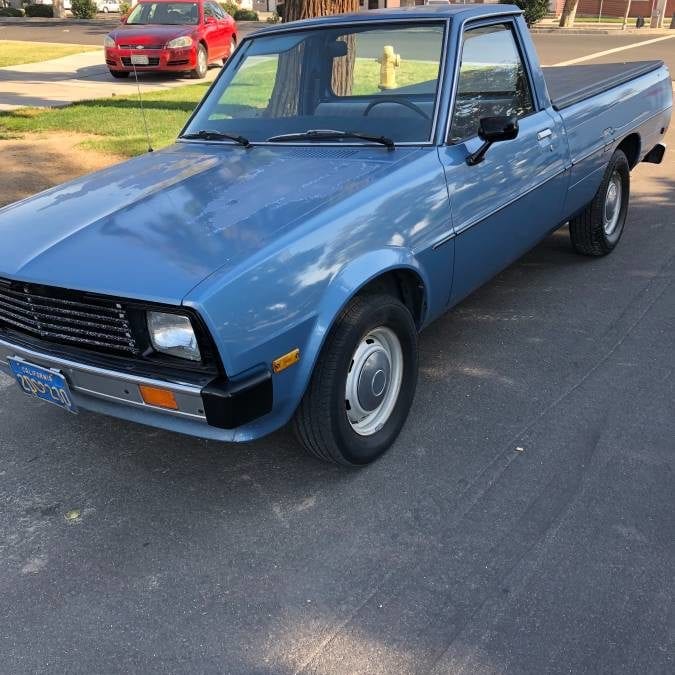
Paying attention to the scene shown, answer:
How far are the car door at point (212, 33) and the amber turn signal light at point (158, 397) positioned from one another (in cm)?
1439

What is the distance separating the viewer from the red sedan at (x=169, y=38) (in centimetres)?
1410

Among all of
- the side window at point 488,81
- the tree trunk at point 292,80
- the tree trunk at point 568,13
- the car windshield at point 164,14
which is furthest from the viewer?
the tree trunk at point 568,13

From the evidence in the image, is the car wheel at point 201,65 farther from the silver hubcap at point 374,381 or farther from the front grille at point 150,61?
the silver hubcap at point 374,381

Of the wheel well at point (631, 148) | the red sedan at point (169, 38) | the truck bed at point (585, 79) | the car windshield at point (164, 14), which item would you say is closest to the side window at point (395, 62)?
the truck bed at point (585, 79)

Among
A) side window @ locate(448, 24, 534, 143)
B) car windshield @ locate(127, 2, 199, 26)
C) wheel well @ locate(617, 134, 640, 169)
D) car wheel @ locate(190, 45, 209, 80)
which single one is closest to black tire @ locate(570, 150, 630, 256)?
wheel well @ locate(617, 134, 640, 169)

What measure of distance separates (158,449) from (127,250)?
1.12 m

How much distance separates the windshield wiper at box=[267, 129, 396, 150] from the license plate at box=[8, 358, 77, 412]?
1.65m

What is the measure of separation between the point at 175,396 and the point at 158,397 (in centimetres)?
8

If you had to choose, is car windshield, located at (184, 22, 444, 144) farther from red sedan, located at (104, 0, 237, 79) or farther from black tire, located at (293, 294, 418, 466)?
red sedan, located at (104, 0, 237, 79)

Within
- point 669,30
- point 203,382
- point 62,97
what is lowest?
point 669,30

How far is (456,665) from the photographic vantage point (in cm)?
216

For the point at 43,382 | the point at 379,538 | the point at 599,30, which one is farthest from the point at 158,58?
the point at 599,30

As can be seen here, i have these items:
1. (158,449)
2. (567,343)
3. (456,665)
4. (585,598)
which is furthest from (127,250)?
(567,343)

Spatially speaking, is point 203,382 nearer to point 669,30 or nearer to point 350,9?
point 350,9
